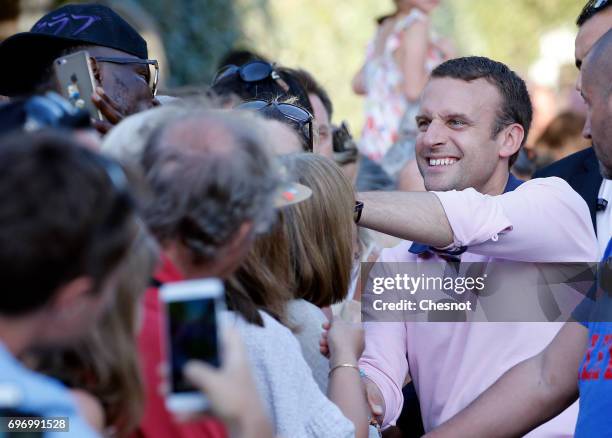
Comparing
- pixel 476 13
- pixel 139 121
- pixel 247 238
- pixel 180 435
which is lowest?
pixel 476 13

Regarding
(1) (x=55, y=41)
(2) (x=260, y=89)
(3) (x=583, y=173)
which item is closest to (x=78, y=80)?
(1) (x=55, y=41)

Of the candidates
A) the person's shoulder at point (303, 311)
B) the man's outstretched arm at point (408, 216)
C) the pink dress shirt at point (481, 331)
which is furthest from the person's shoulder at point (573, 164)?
the person's shoulder at point (303, 311)

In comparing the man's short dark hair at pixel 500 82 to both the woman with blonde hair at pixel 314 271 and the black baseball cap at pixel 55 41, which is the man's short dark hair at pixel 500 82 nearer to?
the woman with blonde hair at pixel 314 271

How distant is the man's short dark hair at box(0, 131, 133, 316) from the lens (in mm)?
1489

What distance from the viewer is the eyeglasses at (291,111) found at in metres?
3.76

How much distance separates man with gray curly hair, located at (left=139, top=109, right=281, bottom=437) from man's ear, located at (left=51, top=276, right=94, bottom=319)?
371 millimetres

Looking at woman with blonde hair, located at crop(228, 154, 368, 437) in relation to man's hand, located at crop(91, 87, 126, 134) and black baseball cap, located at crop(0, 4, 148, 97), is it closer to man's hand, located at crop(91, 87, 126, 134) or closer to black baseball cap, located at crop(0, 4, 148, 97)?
man's hand, located at crop(91, 87, 126, 134)

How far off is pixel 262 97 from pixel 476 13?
18684 mm

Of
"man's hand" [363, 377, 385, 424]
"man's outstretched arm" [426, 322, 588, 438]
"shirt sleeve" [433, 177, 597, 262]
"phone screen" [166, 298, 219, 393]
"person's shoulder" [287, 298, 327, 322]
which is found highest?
"phone screen" [166, 298, 219, 393]

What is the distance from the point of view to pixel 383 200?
3.29 m

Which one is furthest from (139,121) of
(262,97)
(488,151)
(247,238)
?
(262,97)

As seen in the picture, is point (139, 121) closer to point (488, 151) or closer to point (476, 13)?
point (488, 151)

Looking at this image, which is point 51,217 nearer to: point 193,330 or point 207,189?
point 193,330

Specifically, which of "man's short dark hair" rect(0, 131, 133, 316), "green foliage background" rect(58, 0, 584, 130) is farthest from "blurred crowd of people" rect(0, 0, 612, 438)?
"green foliage background" rect(58, 0, 584, 130)
